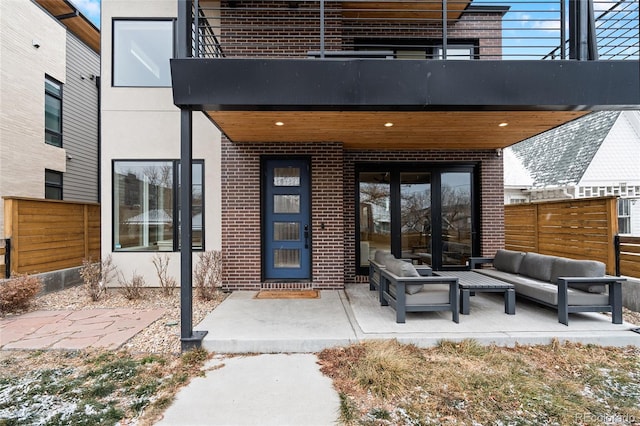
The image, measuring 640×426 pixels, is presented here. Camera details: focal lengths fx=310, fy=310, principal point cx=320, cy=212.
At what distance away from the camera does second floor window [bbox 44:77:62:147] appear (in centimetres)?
841

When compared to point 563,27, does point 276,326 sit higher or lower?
lower

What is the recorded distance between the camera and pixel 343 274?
6023mm

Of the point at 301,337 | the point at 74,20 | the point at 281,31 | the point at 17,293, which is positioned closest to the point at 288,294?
the point at 301,337

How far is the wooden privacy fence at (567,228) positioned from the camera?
531 cm

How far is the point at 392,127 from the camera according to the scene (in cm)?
496

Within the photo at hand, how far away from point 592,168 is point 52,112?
1614 centimetres

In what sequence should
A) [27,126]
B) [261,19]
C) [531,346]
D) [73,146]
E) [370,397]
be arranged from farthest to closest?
[73,146], [27,126], [261,19], [531,346], [370,397]

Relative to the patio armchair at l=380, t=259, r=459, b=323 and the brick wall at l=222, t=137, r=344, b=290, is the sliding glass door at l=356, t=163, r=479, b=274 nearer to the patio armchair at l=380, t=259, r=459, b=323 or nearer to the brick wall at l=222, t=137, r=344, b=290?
the brick wall at l=222, t=137, r=344, b=290

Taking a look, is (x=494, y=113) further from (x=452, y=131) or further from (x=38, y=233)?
(x=38, y=233)

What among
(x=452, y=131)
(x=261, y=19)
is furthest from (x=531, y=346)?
(x=261, y=19)

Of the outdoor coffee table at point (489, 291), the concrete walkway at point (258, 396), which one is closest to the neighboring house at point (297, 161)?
the outdoor coffee table at point (489, 291)

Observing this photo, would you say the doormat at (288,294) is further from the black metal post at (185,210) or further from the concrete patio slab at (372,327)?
the black metal post at (185,210)

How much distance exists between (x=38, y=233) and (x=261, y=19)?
6.01 m

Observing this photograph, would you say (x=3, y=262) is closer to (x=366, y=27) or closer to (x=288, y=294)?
(x=288, y=294)
